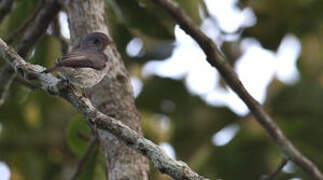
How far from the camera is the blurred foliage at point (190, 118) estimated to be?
6.63m

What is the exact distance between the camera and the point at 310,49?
7723 mm

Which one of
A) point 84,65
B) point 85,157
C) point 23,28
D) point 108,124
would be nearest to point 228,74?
point 84,65

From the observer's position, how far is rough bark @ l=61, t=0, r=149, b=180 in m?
3.96

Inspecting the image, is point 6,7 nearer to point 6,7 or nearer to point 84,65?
point 6,7

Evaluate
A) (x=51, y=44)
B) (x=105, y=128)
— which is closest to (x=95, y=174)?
(x=51, y=44)

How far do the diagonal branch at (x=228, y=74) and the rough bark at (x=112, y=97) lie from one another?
52 centimetres

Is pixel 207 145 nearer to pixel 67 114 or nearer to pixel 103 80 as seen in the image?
pixel 67 114

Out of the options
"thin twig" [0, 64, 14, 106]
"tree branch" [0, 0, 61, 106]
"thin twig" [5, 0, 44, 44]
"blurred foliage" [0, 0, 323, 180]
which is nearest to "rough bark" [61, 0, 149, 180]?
"tree branch" [0, 0, 61, 106]

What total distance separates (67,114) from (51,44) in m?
0.91

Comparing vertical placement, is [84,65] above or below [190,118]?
above

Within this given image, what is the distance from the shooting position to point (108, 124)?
3258 millimetres

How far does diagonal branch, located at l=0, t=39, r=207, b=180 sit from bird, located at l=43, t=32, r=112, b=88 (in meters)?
0.66

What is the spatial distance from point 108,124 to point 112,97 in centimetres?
102

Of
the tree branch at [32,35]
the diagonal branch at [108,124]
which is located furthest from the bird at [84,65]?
the diagonal branch at [108,124]
